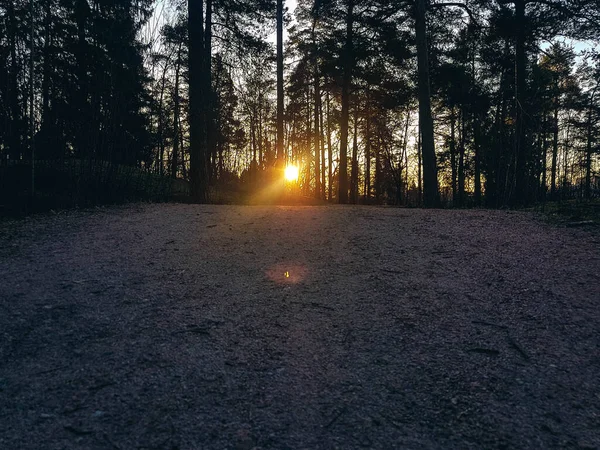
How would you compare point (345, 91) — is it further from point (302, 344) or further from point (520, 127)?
point (302, 344)

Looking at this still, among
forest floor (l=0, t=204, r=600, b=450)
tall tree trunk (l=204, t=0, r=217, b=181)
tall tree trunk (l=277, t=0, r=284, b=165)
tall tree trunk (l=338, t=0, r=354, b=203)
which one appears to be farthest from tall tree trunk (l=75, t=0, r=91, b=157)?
tall tree trunk (l=338, t=0, r=354, b=203)

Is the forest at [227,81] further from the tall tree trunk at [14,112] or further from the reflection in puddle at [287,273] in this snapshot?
the reflection in puddle at [287,273]

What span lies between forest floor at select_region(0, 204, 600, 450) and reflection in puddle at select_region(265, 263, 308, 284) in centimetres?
3

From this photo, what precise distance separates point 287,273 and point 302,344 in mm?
1199

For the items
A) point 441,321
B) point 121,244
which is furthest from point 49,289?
point 441,321

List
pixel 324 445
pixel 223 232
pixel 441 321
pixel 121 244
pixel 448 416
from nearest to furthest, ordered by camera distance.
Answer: pixel 324 445 < pixel 448 416 < pixel 441 321 < pixel 121 244 < pixel 223 232

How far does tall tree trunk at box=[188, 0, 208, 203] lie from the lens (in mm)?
9234

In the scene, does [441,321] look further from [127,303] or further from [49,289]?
[49,289]

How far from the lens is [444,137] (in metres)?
23.5

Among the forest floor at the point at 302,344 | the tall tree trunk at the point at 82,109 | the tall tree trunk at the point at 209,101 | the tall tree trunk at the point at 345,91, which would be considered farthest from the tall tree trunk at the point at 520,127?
the tall tree trunk at the point at 82,109

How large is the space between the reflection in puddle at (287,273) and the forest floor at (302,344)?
3 centimetres

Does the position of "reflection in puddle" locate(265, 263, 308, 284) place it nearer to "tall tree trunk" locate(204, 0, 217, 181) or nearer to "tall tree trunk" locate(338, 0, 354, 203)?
"tall tree trunk" locate(204, 0, 217, 181)

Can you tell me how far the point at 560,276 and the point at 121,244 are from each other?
453 cm

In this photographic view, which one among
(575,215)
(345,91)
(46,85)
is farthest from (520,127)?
(345,91)
